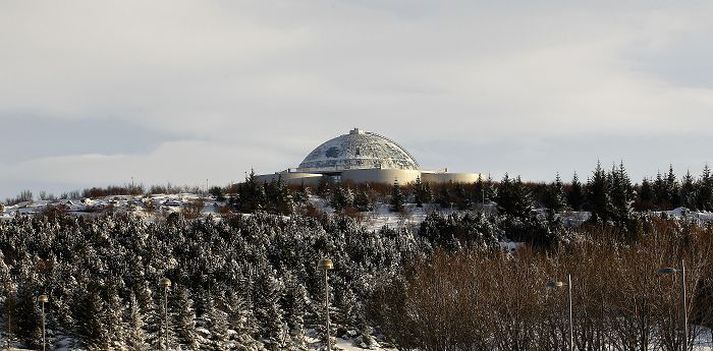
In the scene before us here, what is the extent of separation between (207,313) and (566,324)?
19950 millimetres

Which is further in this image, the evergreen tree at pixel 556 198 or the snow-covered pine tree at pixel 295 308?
the evergreen tree at pixel 556 198

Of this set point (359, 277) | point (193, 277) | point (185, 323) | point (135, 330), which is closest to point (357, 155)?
point (359, 277)

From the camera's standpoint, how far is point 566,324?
32.3 meters

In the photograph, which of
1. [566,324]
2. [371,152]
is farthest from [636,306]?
[371,152]

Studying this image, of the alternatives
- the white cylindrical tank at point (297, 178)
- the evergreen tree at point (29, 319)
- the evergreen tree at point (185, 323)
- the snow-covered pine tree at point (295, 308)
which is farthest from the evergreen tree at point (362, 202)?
the evergreen tree at point (29, 319)

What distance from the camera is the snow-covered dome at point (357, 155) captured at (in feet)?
359

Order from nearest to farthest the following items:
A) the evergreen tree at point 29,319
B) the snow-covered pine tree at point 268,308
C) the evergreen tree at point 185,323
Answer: the evergreen tree at point 29,319 < the evergreen tree at point 185,323 < the snow-covered pine tree at point 268,308

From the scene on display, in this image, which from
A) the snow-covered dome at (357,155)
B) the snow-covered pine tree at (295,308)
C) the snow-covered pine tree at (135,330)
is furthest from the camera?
the snow-covered dome at (357,155)

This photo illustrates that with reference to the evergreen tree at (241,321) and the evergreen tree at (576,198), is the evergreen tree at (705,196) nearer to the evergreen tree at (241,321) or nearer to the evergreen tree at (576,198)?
the evergreen tree at (576,198)

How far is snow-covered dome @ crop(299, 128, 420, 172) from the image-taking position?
10950 centimetres

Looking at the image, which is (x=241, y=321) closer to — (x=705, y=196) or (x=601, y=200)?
(x=601, y=200)

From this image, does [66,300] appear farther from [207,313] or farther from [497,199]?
[497,199]

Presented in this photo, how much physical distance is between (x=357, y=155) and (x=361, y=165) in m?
2.30

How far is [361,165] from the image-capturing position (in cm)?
10881
